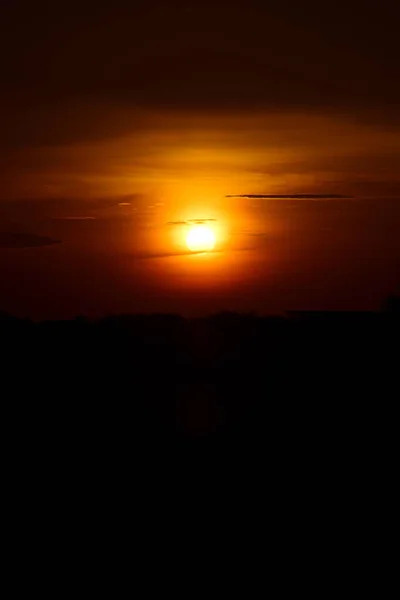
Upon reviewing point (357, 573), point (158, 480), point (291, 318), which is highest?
point (291, 318)

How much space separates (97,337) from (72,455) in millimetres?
6130

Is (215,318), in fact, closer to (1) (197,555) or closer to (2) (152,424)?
(2) (152,424)

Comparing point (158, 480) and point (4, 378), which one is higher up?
point (4, 378)

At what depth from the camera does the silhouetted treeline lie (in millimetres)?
17422

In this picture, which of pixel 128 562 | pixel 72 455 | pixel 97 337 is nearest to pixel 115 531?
pixel 128 562

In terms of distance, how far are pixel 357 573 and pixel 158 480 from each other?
11.5 ft

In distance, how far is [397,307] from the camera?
25594 millimetres

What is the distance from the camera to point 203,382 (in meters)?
20.9

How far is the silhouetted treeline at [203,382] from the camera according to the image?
57.2ft

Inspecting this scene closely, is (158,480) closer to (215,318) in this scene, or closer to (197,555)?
(197,555)

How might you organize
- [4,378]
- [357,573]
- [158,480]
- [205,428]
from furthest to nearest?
1. [4,378]
2. [205,428]
3. [158,480]
4. [357,573]

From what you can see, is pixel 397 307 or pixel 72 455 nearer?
pixel 72 455

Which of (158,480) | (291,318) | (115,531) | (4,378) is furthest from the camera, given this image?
(291,318)

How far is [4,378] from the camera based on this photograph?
773 inches
